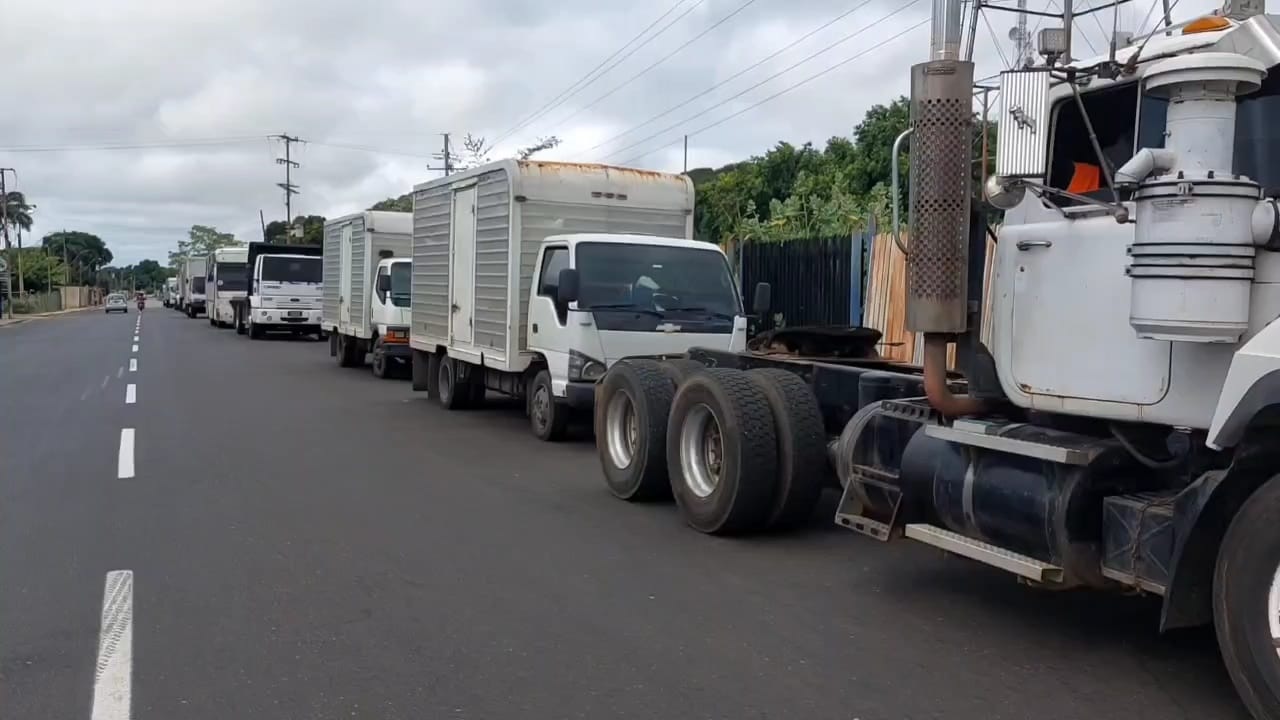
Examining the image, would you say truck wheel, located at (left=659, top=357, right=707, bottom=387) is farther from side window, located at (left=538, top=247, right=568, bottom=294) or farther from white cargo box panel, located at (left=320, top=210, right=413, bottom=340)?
white cargo box panel, located at (left=320, top=210, right=413, bottom=340)

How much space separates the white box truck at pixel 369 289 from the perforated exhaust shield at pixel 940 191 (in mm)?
14925

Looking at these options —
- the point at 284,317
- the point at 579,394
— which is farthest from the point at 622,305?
the point at 284,317

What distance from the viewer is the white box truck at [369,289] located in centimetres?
2056

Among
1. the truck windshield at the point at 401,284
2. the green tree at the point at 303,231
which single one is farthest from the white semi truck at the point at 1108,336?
the green tree at the point at 303,231

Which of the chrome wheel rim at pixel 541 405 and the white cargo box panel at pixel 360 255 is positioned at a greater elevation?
the white cargo box panel at pixel 360 255

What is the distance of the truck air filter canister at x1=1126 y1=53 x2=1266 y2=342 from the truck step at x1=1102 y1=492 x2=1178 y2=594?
74cm

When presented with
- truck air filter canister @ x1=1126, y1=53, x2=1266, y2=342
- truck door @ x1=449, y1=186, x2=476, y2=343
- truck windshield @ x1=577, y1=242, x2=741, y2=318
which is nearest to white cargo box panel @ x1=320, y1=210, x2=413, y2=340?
truck door @ x1=449, y1=186, x2=476, y2=343

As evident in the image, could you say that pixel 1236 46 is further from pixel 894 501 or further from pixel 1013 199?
pixel 894 501

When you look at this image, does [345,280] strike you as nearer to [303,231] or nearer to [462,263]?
[462,263]

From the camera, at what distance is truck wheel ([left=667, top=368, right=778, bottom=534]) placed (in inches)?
289

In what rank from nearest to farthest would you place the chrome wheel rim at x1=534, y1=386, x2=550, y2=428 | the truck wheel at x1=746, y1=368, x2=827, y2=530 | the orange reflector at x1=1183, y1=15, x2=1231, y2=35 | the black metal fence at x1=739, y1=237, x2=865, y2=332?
the orange reflector at x1=1183, y1=15, x2=1231, y2=35
the truck wheel at x1=746, y1=368, x2=827, y2=530
the chrome wheel rim at x1=534, y1=386, x2=550, y2=428
the black metal fence at x1=739, y1=237, x2=865, y2=332

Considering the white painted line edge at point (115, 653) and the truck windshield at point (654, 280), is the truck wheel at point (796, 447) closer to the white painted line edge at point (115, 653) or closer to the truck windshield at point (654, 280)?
the white painted line edge at point (115, 653)

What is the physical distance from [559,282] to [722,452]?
468 centimetres

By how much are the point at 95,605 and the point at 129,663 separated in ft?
3.58
